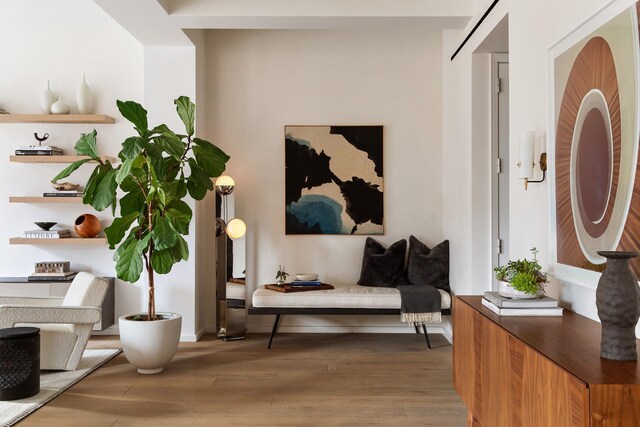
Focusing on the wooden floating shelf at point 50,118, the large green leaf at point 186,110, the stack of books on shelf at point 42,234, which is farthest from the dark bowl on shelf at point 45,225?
the large green leaf at point 186,110

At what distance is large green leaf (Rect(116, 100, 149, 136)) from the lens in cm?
412

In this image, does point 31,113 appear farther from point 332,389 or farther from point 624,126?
point 624,126

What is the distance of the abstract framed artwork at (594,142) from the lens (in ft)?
6.52

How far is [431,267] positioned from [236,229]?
5.69 feet

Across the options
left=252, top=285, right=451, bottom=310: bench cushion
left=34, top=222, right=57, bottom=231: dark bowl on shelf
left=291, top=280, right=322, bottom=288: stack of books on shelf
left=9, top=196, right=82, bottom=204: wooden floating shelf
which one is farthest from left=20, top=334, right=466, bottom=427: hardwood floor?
left=9, top=196, right=82, bottom=204: wooden floating shelf

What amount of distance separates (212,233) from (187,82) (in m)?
1.42

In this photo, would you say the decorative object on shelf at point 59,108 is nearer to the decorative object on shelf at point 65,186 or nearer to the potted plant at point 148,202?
the decorative object on shelf at point 65,186

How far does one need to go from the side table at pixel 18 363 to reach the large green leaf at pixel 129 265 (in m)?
0.70

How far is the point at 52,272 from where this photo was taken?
17.1ft

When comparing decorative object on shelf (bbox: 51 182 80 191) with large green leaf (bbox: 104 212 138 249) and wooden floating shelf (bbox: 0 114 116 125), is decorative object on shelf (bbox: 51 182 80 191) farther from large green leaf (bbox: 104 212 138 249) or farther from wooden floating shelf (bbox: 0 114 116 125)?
large green leaf (bbox: 104 212 138 249)

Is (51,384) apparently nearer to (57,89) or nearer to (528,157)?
(57,89)

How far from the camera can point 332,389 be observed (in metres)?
3.75

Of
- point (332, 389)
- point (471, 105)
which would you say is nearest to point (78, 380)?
point (332, 389)

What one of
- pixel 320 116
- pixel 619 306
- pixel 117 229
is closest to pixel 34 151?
pixel 117 229
